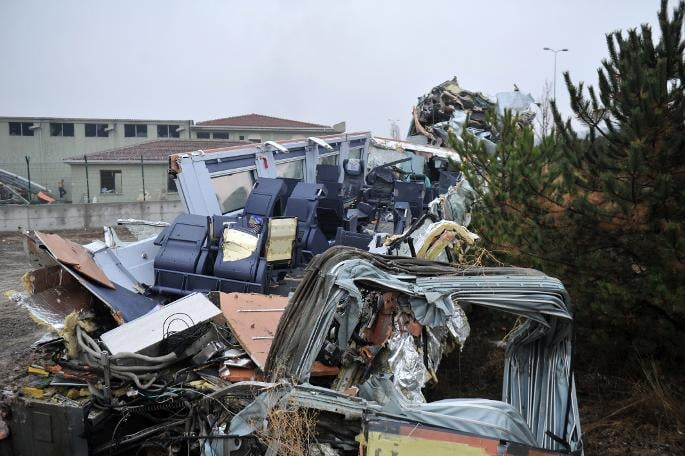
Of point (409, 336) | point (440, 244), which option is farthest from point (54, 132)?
point (409, 336)

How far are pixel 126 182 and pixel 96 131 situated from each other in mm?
12633

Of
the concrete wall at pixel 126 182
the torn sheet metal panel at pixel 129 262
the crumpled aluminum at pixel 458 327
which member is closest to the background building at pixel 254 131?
the concrete wall at pixel 126 182

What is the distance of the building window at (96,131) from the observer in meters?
33.5

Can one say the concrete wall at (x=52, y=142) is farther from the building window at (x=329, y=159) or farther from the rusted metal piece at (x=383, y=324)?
the rusted metal piece at (x=383, y=324)

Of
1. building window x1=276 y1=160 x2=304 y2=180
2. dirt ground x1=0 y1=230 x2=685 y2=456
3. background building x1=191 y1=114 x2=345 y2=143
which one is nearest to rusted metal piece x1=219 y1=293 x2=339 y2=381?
dirt ground x1=0 y1=230 x2=685 y2=456

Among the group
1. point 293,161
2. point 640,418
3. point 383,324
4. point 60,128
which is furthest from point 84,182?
point 640,418

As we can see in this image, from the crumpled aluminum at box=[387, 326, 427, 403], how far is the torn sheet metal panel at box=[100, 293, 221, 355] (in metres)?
1.86

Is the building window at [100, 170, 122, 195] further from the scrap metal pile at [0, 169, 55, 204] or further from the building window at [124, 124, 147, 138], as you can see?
the building window at [124, 124, 147, 138]

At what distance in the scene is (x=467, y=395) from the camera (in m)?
6.39

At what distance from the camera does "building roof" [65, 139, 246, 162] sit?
24.1 m

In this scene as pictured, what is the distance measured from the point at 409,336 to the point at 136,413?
2.25 meters

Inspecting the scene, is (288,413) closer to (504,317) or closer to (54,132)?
(504,317)

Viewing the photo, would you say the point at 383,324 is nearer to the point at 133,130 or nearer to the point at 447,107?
the point at 447,107

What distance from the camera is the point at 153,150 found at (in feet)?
87.8
